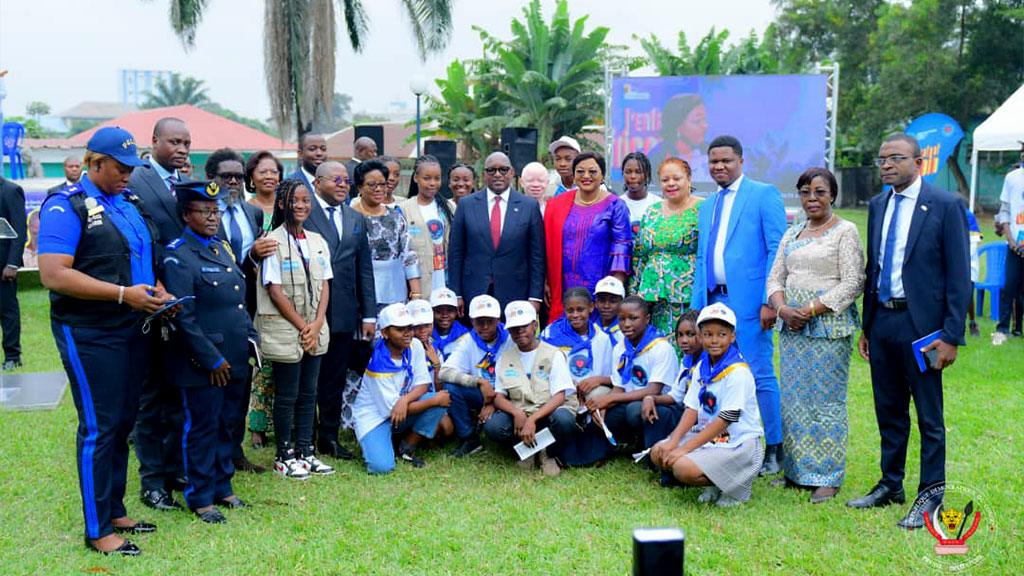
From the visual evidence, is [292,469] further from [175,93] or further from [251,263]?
[175,93]

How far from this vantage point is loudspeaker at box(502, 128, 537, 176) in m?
10.9

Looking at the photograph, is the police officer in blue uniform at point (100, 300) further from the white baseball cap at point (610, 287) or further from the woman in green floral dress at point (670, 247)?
the woman in green floral dress at point (670, 247)

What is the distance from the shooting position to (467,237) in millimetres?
6152

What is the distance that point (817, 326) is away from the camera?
15.1ft

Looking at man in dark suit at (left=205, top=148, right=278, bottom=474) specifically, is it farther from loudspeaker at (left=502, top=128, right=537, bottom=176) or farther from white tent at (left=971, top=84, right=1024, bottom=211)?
white tent at (left=971, top=84, right=1024, bottom=211)

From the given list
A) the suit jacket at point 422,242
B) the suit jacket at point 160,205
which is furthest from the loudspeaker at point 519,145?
the suit jacket at point 160,205

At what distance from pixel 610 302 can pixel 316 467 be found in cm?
222

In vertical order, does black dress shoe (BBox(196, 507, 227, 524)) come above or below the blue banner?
below

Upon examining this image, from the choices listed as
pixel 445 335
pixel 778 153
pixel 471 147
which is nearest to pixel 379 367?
pixel 445 335

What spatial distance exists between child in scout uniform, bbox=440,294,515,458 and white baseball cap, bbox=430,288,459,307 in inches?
11.6

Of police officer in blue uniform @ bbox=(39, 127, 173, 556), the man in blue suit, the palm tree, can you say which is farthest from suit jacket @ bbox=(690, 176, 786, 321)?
the palm tree

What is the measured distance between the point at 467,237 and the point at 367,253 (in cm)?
85

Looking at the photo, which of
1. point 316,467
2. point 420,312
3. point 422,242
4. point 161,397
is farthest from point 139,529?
point 422,242

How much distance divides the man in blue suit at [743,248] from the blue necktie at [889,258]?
2.53 ft
